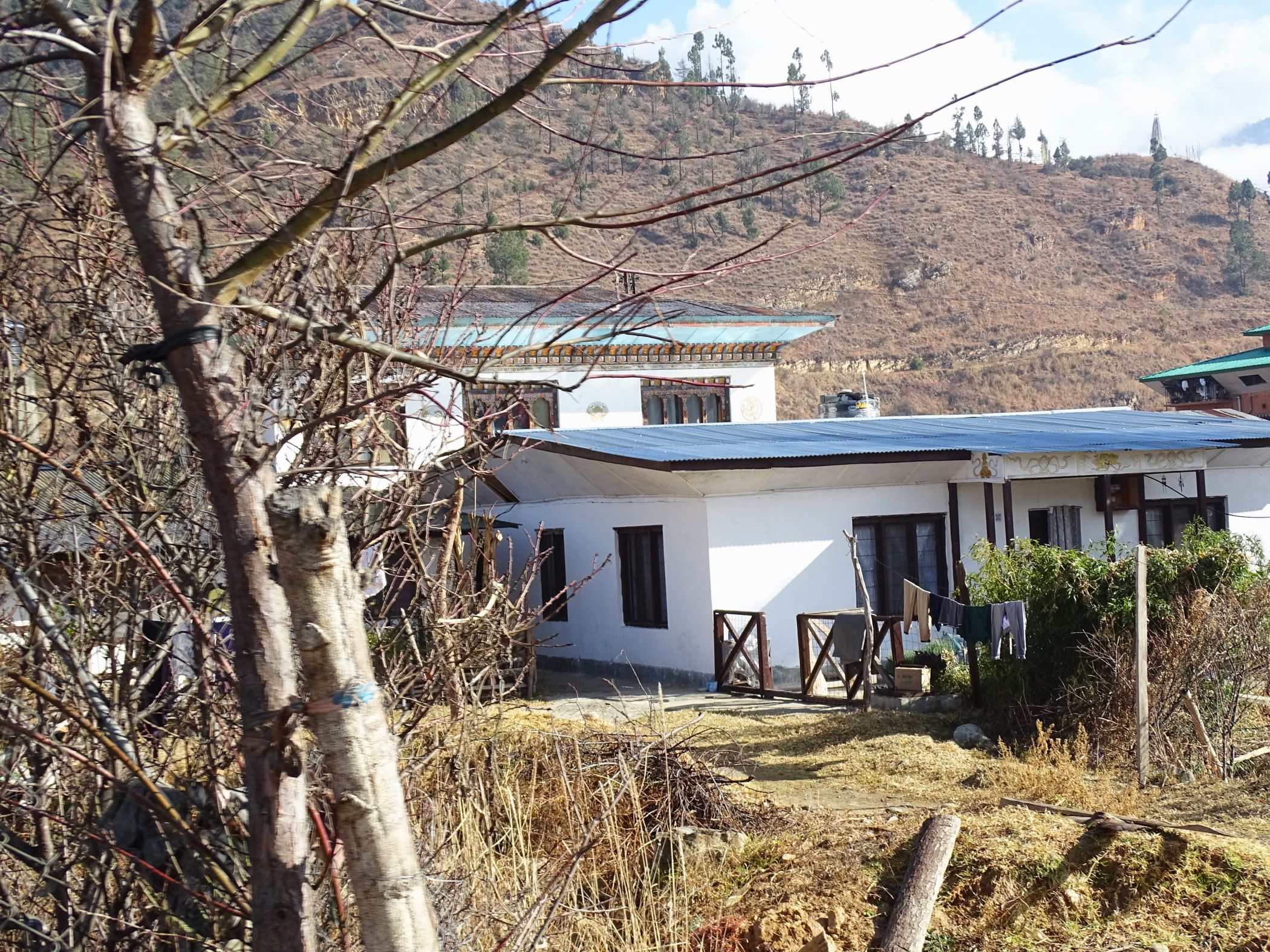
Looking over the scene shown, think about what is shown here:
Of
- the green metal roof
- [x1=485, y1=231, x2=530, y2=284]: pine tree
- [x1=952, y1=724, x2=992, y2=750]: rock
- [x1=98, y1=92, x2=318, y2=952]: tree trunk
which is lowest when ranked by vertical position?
[x1=952, y1=724, x2=992, y2=750]: rock

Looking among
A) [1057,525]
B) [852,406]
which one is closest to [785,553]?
[1057,525]

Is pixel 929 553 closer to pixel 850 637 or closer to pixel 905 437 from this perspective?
pixel 905 437

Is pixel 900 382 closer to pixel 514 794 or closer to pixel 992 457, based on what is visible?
pixel 992 457

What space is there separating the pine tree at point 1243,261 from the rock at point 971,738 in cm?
7395

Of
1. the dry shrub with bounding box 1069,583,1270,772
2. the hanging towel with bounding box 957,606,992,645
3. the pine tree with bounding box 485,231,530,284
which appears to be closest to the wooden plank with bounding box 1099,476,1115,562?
the hanging towel with bounding box 957,606,992,645

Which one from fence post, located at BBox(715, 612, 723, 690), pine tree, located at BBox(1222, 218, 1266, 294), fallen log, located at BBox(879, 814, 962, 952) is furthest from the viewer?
pine tree, located at BBox(1222, 218, 1266, 294)

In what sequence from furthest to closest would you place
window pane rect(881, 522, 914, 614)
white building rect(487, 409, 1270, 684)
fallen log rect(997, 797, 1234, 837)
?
window pane rect(881, 522, 914, 614) → white building rect(487, 409, 1270, 684) → fallen log rect(997, 797, 1234, 837)

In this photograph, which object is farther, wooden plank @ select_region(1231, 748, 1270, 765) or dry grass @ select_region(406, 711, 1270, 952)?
wooden plank @ select_region(1231, 748, 1270, 765)

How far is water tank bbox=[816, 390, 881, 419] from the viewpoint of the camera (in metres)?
26.6

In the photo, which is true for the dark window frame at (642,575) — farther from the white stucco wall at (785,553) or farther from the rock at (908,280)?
the rock at (908,280)

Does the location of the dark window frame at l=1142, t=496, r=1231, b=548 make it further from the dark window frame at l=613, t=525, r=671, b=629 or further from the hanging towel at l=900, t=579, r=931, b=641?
the dark window frame at l=613, t=525, r=671, b=629

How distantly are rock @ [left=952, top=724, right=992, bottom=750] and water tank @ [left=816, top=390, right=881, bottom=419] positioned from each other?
1383cm

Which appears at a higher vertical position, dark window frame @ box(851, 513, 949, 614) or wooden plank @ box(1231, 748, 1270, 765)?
dark window frame @ box(851, 513, 949, 614)

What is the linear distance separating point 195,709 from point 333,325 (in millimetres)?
2048
